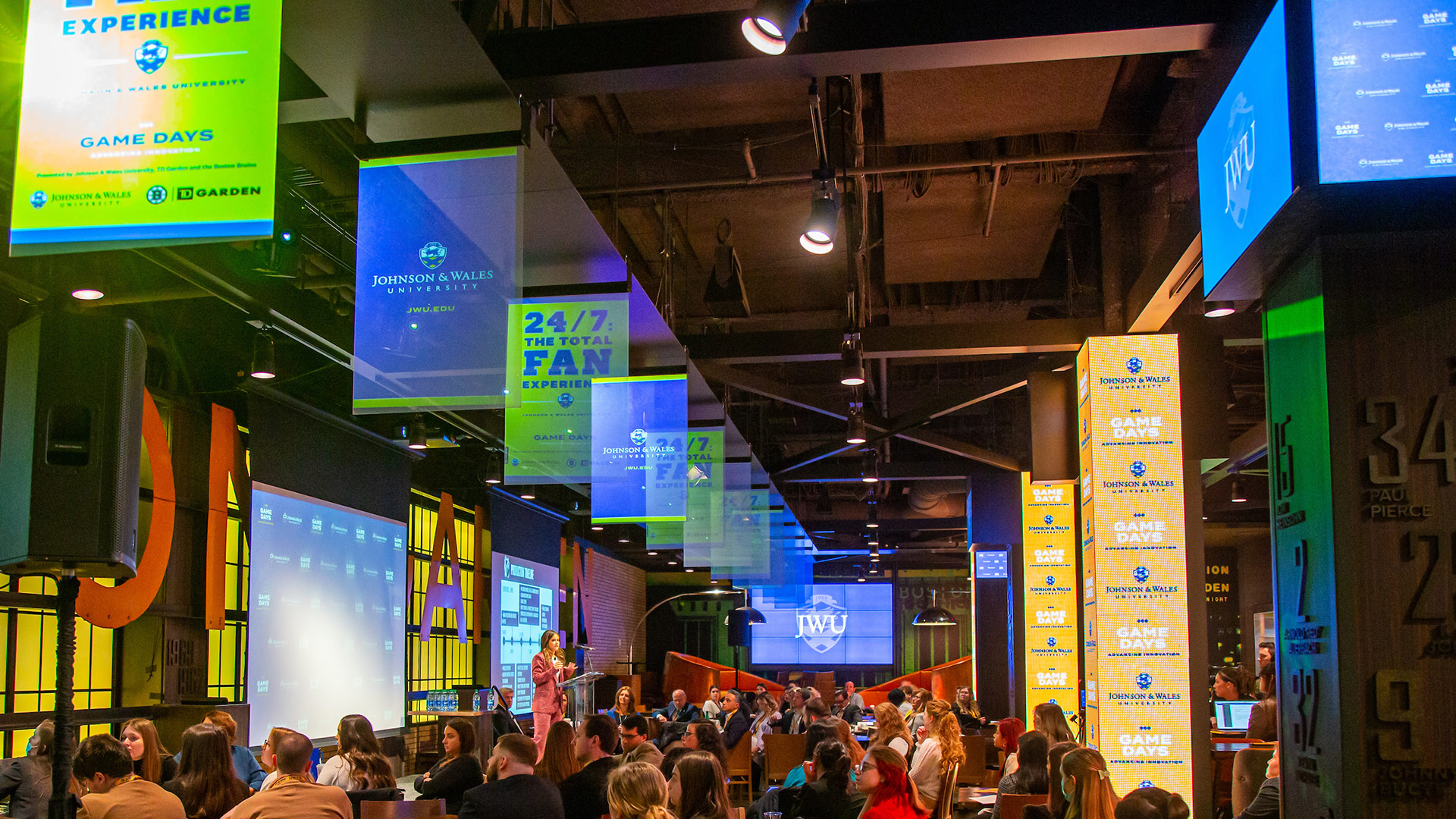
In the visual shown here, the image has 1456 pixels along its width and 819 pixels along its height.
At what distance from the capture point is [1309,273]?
3.81 meters

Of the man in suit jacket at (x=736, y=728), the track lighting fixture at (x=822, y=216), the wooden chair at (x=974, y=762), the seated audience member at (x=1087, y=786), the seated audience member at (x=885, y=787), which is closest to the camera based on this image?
the seated audience member at (x=1087, y=786)

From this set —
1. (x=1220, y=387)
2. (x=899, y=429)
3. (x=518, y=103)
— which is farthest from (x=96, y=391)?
(x=899, y=429)

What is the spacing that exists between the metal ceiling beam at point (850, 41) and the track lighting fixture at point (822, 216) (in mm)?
1383

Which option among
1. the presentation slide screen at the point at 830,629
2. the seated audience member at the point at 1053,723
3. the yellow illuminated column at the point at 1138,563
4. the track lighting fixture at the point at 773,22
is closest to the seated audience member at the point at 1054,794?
the seated audience member at the point at 1053,723

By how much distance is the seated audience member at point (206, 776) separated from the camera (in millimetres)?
5508

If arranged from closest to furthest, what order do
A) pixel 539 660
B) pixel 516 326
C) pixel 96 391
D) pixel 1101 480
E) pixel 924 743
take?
pixel 96 391
pixel 924 743
pixel 516 326
pixel 1101 480
pixel 539 660

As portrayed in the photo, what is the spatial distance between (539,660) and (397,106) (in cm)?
574

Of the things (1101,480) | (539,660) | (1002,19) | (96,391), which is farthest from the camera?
(539,660)

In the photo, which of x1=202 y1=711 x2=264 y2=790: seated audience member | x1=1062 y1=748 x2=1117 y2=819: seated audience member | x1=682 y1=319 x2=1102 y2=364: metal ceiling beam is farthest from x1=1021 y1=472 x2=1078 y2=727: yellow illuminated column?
x1=202 y1=711 x2=264 y2=790: seated audience member

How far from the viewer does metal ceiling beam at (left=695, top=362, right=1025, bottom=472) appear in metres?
11.2

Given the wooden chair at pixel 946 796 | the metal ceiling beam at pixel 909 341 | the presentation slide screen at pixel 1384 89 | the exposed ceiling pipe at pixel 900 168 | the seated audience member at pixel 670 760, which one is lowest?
the wooden chair at pixel 946 796

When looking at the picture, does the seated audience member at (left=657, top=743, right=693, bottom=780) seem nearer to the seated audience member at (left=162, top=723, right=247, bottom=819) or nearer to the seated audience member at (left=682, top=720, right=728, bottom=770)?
the seated audience member at (left=682, top=720, right=728, bottom=770)

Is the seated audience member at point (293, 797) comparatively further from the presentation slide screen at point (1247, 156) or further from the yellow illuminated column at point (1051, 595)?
the yellow illuminated column at point (1051, 595)

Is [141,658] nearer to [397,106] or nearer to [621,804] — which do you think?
[397,106]
